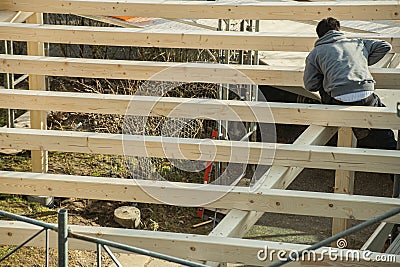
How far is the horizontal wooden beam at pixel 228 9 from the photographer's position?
6035mm

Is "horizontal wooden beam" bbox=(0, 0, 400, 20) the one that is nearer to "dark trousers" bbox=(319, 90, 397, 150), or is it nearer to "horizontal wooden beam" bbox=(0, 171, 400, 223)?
"dark trousers" bbox=(319, 90, 397, 150)

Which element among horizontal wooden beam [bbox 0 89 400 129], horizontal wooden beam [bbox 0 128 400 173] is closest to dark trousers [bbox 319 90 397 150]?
horizontal wooden beam [bbox 0 89 400 129]

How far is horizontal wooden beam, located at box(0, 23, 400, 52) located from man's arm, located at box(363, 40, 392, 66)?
8.6 inches

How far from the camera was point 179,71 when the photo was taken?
5.94 meters

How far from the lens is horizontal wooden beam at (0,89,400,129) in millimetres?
5361

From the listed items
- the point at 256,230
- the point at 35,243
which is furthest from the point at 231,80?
the point at 256,230

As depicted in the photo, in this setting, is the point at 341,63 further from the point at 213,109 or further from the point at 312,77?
the point at 213,109

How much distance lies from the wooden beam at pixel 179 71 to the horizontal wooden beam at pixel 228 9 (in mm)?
458

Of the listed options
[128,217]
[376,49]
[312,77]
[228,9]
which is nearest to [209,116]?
[312,77]

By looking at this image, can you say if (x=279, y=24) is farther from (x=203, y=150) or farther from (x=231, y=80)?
(x=203, y=150)

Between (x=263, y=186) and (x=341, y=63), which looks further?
(x=341, y=63)

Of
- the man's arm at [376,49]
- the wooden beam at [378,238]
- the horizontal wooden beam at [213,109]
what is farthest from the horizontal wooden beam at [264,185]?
the wooden beam at [378,238]

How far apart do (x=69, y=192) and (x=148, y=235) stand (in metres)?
0.79

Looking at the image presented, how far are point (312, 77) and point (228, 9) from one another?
0.95 metres
